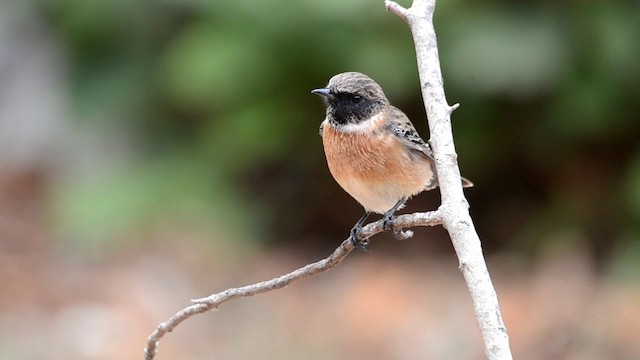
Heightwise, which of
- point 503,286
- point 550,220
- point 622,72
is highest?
point 622,72

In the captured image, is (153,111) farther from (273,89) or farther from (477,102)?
(477,102)

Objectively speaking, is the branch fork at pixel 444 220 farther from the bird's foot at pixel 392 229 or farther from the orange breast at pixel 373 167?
the orange breast at pixel 373 167

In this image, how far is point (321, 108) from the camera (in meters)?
7.19

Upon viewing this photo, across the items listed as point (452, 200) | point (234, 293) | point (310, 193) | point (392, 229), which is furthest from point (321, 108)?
point (452, 200)

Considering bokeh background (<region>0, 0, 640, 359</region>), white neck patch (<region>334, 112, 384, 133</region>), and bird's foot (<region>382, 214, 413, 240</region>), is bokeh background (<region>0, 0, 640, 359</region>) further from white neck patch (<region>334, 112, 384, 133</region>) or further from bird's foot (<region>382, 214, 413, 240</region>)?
bird's foot (<region>382, 214, 413, 240</region>)

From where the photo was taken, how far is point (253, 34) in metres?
7.04

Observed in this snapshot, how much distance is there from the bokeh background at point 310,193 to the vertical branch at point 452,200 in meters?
3.78

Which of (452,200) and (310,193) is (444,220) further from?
(310,193)

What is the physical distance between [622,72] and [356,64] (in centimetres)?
189

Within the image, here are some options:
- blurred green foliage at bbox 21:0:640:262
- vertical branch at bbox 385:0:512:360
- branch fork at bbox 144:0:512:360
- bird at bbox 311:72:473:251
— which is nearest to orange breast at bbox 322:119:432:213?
bird at bbox 311:72:473:251

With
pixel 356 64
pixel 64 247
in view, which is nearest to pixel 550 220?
pixel 356 64

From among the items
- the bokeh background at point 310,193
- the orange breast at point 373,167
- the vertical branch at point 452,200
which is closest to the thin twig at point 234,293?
the vertical branch at point 452,200

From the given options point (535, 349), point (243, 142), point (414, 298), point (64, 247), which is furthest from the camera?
point (64, 247)

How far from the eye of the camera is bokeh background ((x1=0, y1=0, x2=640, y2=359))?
637cm
